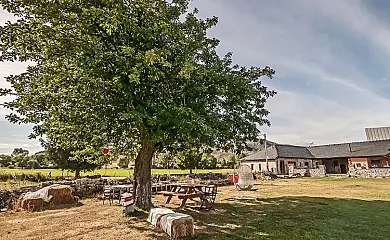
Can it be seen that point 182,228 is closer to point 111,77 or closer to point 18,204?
point 111,77

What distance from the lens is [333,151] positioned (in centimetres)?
4597

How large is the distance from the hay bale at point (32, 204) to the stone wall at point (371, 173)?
3337 cm

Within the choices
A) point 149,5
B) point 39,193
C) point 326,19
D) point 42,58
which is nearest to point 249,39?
point 326,19

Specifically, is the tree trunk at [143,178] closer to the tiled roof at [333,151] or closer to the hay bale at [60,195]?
the hay bale at [60,195]

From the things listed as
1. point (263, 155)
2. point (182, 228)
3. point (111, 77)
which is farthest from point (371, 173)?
Answer: point (111, 77)

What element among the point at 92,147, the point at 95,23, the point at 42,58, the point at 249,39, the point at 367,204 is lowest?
the point at 367,204

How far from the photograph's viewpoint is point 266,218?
892 centimetres

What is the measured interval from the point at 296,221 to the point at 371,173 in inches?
1135

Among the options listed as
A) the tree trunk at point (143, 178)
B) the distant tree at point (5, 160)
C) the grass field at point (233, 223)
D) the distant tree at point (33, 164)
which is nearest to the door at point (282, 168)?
the grass field at point (233, 223)

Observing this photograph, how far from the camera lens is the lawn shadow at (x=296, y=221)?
682 centimetres

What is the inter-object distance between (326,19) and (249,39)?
3.42 metres

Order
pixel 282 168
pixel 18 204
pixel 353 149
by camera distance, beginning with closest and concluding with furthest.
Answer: pixel 18 204 → pixel 282 168 → pixel 353 149

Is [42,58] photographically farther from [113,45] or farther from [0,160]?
[0,160]

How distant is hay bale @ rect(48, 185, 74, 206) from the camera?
40.6 feet
